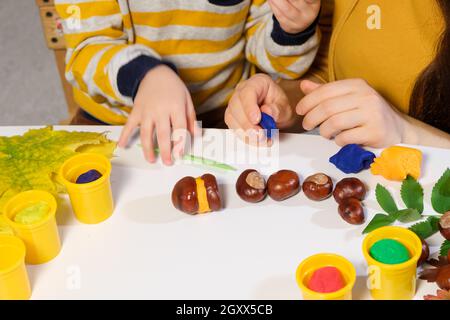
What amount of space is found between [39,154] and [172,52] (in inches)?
16.3

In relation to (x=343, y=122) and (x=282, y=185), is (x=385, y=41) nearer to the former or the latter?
(x=343, y=122)

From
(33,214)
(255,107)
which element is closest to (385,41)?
(255,107)

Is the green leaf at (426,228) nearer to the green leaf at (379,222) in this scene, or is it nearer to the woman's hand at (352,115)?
the green leaf at (379,222)

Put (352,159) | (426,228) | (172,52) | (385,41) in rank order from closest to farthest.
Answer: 1. (426,228)
2. (352,159)
3. (385,41)
4. (172,52)

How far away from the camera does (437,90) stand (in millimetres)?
1002

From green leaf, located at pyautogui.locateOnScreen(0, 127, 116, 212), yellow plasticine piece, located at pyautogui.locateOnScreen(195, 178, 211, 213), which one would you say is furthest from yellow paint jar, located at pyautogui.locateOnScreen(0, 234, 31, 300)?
yellow plasticine piece, located at pyautogui.locateOnScreen(195, 178, 211, 213)

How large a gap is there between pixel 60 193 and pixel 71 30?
0.42 m

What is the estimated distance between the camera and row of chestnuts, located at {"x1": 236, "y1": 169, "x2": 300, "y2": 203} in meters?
0.76

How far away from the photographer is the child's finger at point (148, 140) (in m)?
0.85

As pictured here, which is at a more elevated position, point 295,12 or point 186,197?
point 295,12

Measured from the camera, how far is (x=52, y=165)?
0.81m

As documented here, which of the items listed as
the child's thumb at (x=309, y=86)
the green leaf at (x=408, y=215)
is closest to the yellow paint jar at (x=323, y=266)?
the green leaf at (x=408, y=215)

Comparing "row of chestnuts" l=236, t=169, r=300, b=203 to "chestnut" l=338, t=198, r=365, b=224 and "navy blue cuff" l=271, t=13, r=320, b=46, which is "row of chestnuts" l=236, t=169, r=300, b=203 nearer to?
"chestnut" l=338, t=198, r=365, b=224

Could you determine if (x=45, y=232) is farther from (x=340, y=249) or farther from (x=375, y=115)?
(x=375, y=115)
